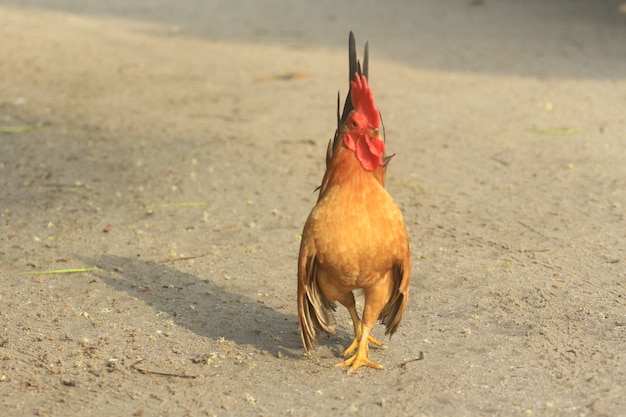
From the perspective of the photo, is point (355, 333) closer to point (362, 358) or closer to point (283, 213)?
point (362, 358)

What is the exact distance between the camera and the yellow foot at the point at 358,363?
371cm

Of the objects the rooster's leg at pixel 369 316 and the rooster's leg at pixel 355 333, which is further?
the rooster's leg at pixel 355 333

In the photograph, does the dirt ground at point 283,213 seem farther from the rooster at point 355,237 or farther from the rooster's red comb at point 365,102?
the rooster's red comb at point 365,102

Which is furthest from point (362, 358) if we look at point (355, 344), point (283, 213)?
point (283, 213)

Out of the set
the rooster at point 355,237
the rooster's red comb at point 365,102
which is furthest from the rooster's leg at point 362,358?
the rooster's red comb at point 365,102

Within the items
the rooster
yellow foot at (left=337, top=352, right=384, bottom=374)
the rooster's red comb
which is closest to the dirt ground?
yellow foot at (left=337, top=352, right=384, bottom=374)

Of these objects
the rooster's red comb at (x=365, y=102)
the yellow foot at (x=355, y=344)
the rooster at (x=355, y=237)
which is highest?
the rooster's red comb at (x=365, y=102)

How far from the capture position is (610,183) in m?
5.95

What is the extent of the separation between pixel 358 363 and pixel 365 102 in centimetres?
109

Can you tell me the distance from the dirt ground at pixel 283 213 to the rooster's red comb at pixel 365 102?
105 centimetres

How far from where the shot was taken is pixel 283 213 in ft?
18.4

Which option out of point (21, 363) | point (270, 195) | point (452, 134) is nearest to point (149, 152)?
point (270, 195)

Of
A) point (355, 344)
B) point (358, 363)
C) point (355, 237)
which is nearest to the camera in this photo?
point (355, 237)

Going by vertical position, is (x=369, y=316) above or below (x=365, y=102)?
below
